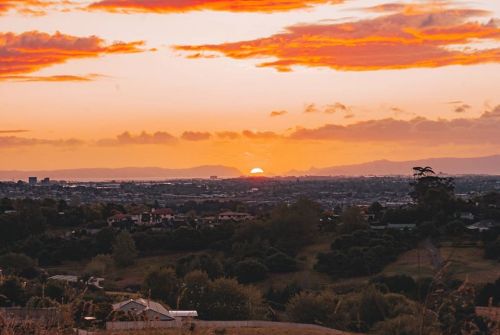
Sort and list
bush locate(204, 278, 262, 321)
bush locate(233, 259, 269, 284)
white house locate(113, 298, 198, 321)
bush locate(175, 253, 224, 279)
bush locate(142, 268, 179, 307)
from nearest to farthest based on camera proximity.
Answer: white house locate(113, 298, 198, 321) → bush locate(204, 278, 262, 321) → bush locate(142, 268, 179, 307) → bush locate(175, 253, 224, 279) → bush locate(233, 259, 269, 284)

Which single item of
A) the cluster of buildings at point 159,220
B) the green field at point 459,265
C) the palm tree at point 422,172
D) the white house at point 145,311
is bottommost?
the green field at point 459,265

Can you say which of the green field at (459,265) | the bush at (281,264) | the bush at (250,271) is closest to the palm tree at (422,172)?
the green field at (459,265)

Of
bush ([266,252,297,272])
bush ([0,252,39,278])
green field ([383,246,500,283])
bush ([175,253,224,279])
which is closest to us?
green field ([383,246,500,283])

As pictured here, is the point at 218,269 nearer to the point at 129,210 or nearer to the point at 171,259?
the point at 171,259

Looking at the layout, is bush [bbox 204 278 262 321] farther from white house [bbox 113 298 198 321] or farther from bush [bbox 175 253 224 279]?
bush [bbox 175 253 224 279]

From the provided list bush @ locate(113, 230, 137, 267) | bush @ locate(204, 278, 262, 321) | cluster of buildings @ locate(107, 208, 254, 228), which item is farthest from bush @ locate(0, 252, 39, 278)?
cluster of buildings @ locate(107, 208, 254, 228)

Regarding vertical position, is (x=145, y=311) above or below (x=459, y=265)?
above

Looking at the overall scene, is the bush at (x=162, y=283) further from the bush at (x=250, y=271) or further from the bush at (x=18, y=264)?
the bush at (x=18, y=264)

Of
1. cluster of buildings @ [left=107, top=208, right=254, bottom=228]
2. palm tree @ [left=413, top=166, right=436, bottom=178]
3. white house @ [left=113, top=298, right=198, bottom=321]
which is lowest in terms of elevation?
cluster of buildings @ [left=107, top=208, right=254, bottom=228]

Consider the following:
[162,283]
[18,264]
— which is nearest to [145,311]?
[162,283]

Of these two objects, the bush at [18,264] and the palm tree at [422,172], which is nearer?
the bush at [18,264]

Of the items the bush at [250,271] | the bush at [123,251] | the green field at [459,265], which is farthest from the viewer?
the bush at [123,251]

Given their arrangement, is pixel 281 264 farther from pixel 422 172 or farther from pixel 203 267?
pixel 422 172

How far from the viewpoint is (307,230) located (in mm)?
54062
